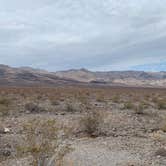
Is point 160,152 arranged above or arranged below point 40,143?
below

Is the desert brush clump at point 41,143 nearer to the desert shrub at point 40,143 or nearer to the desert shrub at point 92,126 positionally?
the desert shrub at point 40,143

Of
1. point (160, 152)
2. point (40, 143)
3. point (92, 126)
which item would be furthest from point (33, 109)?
point (40, 143)

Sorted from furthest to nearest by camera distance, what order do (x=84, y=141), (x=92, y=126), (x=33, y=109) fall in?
(x=33, y=109) → (x=92, y=126) → (x=84, y=141)

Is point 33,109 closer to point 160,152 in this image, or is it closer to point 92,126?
point 92,126

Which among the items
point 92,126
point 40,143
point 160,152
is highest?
point 40,143

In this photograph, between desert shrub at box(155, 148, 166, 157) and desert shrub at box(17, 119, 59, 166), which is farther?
desert shrub at box(155, 148, 166, 157)

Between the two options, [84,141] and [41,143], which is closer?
[41,143]

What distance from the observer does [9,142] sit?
12.9m

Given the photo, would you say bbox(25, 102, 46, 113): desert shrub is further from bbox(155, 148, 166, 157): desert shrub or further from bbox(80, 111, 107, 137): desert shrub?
bbox(155, 148, 166, 157): desert shrub

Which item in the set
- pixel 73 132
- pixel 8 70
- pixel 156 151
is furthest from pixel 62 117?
pixel 8 70

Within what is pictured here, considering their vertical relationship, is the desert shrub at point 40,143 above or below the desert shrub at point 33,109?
above

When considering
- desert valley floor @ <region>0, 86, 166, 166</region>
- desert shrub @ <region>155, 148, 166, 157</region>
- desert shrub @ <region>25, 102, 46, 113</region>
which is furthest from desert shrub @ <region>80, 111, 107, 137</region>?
desert shrub @ <region>25, 102, 46, 113</region>

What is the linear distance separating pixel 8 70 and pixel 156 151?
158508 mm

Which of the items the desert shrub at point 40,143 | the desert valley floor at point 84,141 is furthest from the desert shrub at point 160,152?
the desert shrub at point 40,143
